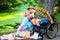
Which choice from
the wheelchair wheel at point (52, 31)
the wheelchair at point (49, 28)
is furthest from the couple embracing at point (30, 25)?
the wheelchair wheel at point (52, 31)

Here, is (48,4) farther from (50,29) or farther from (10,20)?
(10,20)

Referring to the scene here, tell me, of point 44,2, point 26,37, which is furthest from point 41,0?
point 26,37

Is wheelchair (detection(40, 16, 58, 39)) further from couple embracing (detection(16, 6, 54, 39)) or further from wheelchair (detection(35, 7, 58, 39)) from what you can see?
couple embracing (detection(16, 6, 54, 39))

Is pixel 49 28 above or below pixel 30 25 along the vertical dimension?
below

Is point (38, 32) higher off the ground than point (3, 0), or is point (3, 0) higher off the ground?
point (3, 0)

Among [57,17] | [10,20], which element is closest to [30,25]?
[10,20]

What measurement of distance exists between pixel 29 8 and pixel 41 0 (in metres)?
0.60

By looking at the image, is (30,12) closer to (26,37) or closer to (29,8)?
(29,8)

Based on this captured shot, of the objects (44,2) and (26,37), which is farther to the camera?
(44,2)

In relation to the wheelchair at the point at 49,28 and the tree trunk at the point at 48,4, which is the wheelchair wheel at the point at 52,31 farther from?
the tree trunk at the point at 48,4

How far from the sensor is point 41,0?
336 inches

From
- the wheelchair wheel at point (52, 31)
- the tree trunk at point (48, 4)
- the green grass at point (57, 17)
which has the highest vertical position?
the tree trunk at point (48, 4)

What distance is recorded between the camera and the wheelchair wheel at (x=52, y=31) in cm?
853

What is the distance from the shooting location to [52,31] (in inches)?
348
